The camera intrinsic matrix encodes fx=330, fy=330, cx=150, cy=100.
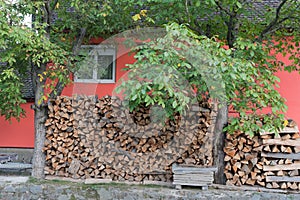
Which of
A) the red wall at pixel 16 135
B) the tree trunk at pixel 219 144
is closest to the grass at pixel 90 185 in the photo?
the tree trunk at pixel 219 144

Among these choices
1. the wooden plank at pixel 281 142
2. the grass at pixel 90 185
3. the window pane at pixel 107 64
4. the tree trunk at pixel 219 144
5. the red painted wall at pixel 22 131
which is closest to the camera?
the wooden plank at pixel 281 142

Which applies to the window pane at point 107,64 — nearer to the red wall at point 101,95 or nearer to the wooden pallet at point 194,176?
the red wall at point 101,95

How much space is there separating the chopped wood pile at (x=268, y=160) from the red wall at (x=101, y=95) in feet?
10.5

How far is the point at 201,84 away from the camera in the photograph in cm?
462

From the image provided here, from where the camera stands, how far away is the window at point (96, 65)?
6.25m

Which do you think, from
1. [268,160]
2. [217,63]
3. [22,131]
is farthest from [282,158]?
[22,131]

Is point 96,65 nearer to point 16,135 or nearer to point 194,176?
point 194,176

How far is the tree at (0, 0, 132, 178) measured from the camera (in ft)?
17.2

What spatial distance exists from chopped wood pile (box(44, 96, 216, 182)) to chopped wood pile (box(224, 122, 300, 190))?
0.50 m

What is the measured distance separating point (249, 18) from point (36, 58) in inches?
170

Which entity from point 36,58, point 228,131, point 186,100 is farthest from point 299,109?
point 36,58

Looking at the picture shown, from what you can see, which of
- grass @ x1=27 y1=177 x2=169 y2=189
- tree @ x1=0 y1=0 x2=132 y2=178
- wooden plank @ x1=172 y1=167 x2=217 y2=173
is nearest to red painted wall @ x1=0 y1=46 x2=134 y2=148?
tree @ x1=0 y1=0 x2=132 y2=178

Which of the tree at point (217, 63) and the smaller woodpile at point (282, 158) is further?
the smaller woodpile at point (282, 158)

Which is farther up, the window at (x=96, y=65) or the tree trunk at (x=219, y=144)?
the window at (x=96, y=65)
